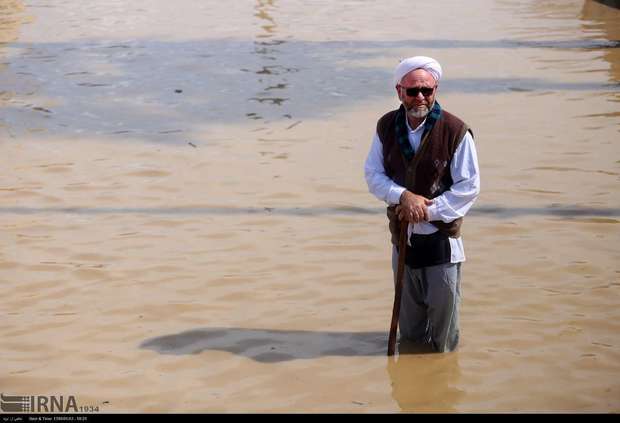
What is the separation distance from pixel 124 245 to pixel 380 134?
3.11 m

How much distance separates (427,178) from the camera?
18.8 feet

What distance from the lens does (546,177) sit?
384 inches

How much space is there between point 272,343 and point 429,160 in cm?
157

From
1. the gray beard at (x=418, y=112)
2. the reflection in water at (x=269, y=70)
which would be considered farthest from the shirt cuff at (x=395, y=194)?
the reflection in water at (x=269, y=70)

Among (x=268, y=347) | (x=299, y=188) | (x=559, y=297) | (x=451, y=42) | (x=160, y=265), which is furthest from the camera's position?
(x=451, y=42)

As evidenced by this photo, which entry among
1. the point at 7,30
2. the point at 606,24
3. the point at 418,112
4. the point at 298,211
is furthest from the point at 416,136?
the point at 7,30

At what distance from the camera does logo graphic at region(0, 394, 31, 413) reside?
5750 millimetres

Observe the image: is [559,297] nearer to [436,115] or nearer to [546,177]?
[436,115]

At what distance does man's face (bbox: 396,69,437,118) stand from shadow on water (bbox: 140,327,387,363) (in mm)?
1465

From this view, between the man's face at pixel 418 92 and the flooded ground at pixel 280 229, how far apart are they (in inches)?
54.9

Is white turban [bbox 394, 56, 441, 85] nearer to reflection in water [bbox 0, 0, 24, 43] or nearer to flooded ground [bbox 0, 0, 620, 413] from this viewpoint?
flooded ground [bbox 0, 0, 620, 413]

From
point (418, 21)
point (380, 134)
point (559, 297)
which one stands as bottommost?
point (418, 21)

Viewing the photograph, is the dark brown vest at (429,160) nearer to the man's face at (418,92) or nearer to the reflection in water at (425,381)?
the man's face at (418,92)
